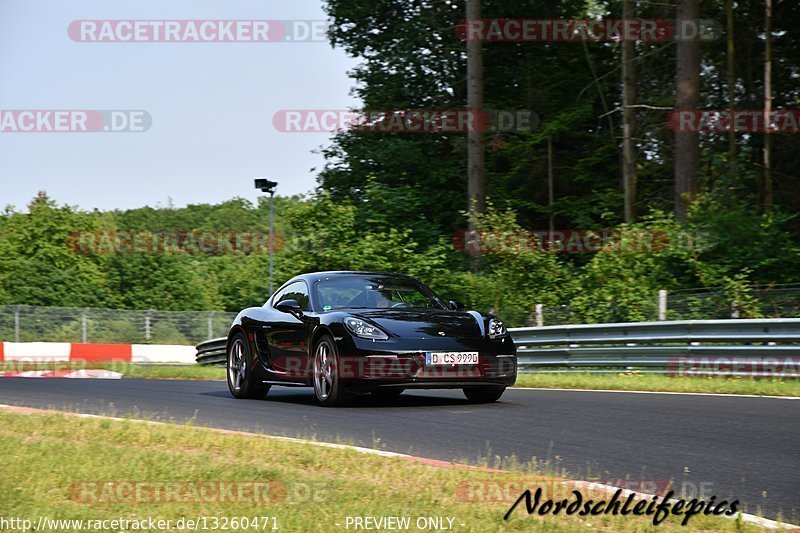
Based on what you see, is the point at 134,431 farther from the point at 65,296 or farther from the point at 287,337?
the point at 65,296

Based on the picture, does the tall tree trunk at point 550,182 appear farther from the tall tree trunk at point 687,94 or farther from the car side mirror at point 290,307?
the car side mirror at point 290,307

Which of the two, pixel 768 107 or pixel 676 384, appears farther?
pixel 768 107

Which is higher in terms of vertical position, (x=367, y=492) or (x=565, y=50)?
(x=565, y=50)

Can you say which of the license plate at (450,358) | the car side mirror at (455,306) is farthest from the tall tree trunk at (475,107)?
the license plate at (450,358)

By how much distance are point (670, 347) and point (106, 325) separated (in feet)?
91.0

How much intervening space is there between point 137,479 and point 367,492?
132 centimetres

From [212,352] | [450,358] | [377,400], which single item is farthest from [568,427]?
[212,352]

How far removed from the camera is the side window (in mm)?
11922

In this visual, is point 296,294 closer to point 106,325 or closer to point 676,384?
point 676,384

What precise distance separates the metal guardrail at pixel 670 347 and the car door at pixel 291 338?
6.18 m

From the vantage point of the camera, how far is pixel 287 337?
1181 centimetres

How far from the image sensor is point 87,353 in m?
31.3

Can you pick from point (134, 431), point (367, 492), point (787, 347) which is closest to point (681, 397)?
point (787, 347)

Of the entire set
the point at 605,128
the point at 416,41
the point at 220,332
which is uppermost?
Result: the point at 416,41
